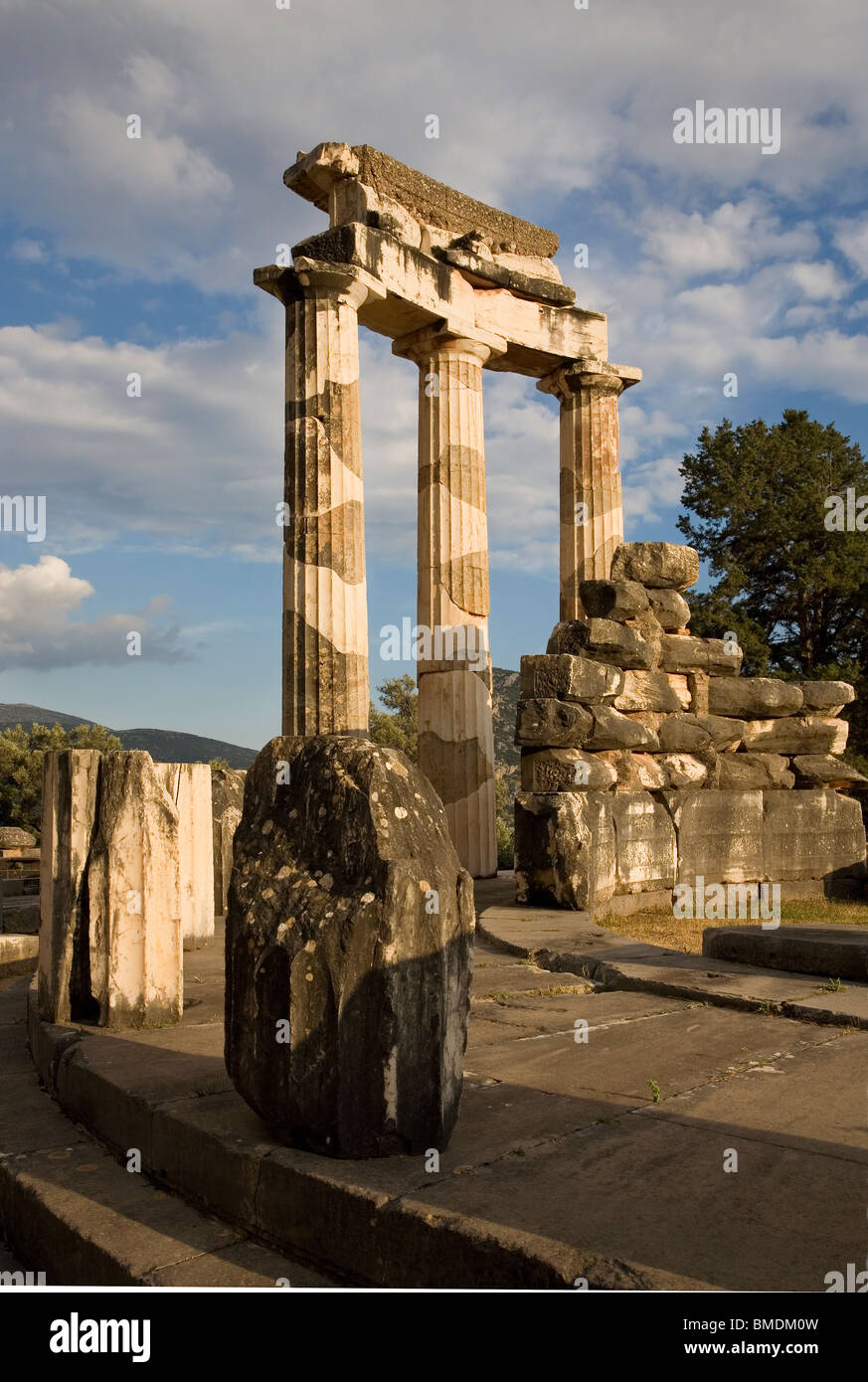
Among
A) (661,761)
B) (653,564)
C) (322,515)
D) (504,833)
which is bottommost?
(504,833)

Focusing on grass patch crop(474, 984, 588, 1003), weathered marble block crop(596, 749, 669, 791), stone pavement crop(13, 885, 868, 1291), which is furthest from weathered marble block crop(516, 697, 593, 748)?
stone pavement crop(13, 885, 868, 1291)

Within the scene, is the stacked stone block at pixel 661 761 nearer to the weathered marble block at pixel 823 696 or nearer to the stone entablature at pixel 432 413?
the weathered marble block at pixel 823 696

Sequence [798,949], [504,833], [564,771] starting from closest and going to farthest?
[798,949] < [564,771] < [504,833]

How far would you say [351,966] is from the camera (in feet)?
9.78

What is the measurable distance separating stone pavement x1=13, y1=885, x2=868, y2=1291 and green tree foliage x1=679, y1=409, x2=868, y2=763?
23383 millimetres

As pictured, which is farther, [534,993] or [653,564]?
[653,564]

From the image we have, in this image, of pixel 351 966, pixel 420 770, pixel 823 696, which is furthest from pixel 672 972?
pixel 823 696

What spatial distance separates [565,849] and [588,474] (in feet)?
25.6

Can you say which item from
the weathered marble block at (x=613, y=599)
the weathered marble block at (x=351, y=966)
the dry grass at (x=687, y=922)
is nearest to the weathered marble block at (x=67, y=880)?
the weathered marble block at (x=351, y=966)

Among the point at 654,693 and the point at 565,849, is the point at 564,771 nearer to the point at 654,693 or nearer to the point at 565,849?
the point at 565,849

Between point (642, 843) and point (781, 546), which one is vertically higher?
point (781, 546)

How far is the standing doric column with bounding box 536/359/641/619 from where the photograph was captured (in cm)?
1505
